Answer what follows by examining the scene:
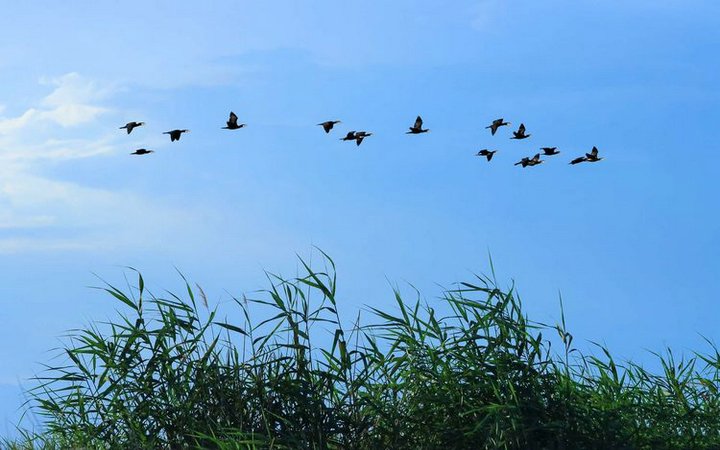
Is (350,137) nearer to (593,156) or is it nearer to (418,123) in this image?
(418,123)

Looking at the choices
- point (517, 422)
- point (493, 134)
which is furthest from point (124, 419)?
point (493, 134)

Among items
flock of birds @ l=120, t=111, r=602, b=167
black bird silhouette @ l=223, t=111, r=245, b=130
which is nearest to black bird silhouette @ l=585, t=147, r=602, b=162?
flock of birds @ l=120, t=111, r=602, b=167

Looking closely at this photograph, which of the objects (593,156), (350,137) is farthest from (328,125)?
(593,156)

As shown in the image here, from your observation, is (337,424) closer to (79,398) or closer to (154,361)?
(154,361)

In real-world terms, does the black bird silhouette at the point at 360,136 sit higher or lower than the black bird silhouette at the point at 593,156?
lower

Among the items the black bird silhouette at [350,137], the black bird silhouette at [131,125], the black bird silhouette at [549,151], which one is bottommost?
the black bird silhouette at [131,125]

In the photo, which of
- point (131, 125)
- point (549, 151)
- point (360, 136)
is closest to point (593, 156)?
point (549, 151)

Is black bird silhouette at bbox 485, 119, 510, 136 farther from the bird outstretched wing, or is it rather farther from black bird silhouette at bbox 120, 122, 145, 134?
black bird silhouette at bbox 120, 122, 145, 134

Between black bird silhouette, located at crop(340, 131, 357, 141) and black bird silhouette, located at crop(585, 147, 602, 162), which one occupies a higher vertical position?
black bird silhouette, located at crop(585, 147, 602, 162)

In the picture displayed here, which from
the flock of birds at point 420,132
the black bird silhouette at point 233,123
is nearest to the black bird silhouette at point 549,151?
the flock of birds at point 420,132

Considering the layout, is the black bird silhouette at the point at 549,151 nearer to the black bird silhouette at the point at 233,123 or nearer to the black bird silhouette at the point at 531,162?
the black bird silhouette at the point at 531,162

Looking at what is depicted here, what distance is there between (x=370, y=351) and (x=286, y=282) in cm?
89

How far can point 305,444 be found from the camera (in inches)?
247

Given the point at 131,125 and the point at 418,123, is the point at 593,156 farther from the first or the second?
the point at 131,125
